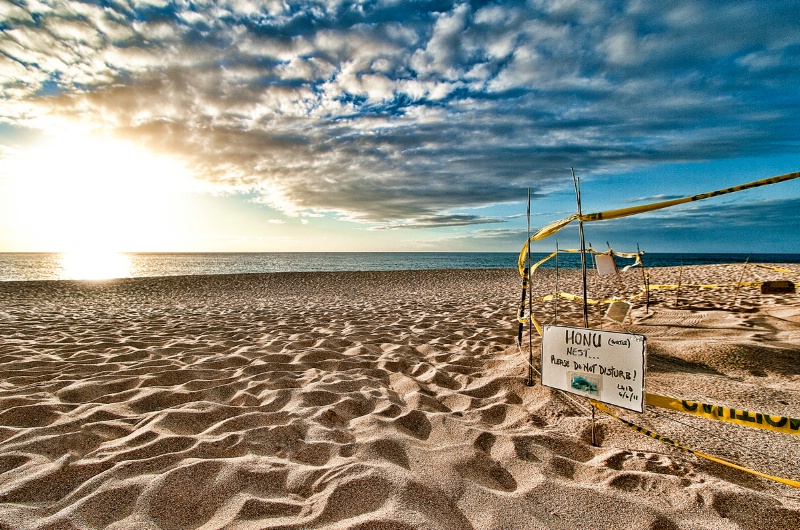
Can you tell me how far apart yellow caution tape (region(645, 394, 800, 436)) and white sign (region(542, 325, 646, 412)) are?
0.54 feet

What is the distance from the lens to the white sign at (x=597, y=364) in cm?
219

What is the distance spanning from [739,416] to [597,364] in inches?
27.2

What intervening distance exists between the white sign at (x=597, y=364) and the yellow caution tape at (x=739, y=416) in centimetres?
16

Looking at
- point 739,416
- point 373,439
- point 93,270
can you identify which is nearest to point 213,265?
point 93,270

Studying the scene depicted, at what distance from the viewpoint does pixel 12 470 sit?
2.18m

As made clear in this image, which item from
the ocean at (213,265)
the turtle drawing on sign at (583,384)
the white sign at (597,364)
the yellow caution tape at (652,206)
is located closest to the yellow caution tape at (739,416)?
the white sign at (597,364)

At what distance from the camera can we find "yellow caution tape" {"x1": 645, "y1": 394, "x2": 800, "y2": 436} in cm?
177

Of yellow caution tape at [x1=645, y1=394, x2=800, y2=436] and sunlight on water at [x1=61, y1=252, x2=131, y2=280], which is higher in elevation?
yellow caution tape at [x1=645, y1=394, x2=800, y2=436]

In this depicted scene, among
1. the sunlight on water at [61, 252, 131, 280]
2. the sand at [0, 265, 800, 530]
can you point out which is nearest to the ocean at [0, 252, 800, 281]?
the sunlight on water at [61, 252, 131, 280]

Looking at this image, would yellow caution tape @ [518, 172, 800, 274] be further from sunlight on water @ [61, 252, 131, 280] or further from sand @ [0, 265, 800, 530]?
sunlight on water @ [61, 252, 131, 280]

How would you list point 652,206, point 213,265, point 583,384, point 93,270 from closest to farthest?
point 652,206, point 583,384, point 93,270, point 213,265

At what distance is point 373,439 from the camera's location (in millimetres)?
2537

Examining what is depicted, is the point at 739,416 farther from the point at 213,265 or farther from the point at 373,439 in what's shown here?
the point at 213,265

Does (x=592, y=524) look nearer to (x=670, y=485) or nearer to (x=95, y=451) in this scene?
(x=670, y=485)
